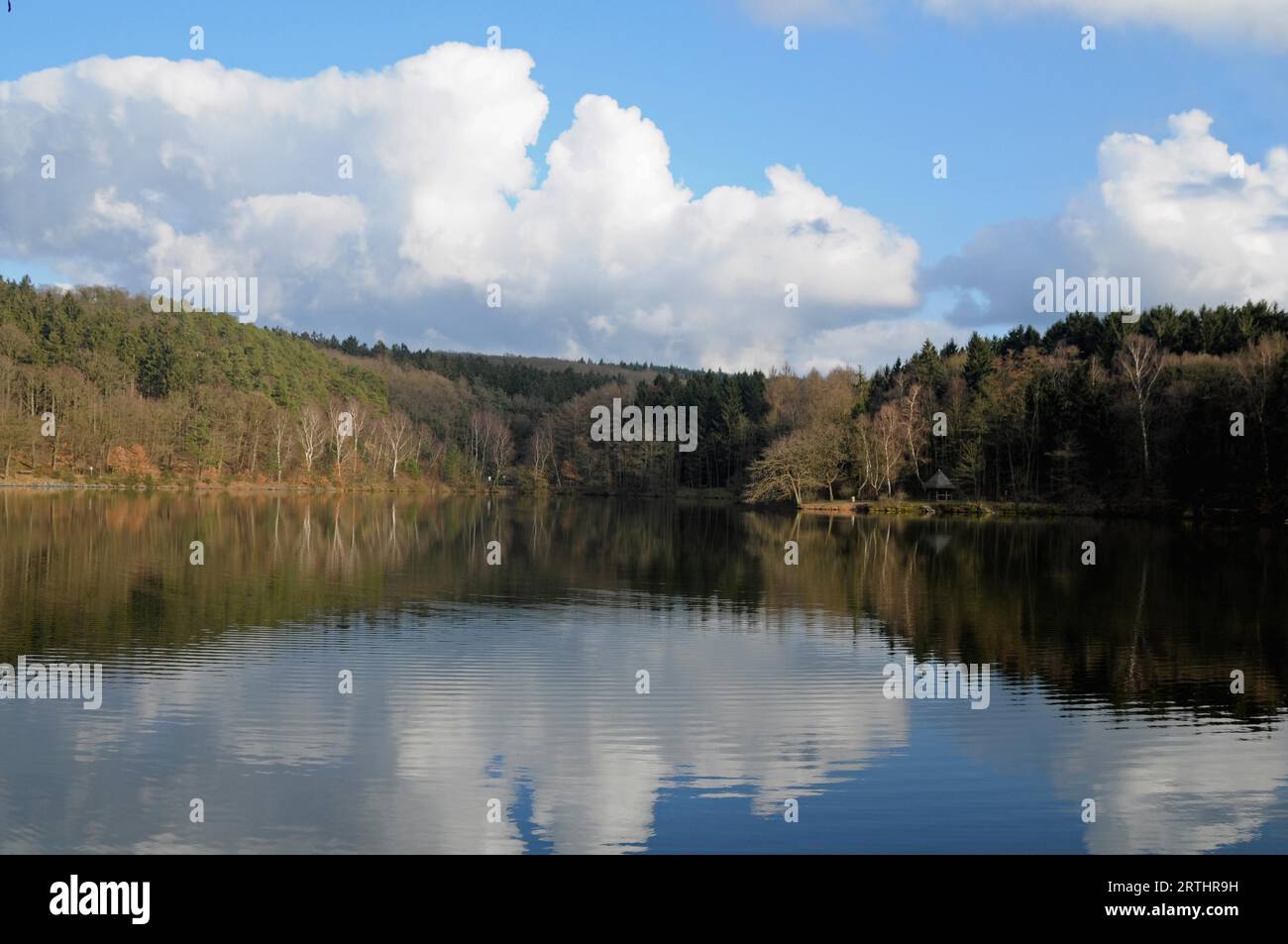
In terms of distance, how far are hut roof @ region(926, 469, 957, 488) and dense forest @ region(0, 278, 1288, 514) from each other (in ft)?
3.58

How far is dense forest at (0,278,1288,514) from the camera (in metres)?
62.9

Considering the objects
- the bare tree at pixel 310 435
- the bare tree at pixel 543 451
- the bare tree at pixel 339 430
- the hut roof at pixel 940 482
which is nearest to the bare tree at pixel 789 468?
the hut roof at pixel 940 482

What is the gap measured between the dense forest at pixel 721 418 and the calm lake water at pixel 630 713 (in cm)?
3591

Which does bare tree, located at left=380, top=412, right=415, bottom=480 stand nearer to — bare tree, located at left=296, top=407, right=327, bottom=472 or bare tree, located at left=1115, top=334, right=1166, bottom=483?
bare tree, located at left=296, top=407, right=327, bottom=472

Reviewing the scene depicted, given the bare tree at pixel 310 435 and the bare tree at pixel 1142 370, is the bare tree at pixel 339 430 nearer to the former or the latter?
the bare tree at pixel 310 435

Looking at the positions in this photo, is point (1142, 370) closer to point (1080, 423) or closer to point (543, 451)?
point (1080, 423)

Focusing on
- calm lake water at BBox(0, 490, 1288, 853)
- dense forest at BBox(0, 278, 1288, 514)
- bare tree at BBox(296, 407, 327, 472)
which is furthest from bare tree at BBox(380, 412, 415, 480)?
calm lake water at BBox(0, 490, 1288, 853)

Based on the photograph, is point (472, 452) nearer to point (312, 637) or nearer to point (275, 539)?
point (275, 539)

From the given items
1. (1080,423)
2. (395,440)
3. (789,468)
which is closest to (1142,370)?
(1080,423)

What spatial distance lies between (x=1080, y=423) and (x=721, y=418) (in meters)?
43.5

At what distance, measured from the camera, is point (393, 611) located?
22297mm

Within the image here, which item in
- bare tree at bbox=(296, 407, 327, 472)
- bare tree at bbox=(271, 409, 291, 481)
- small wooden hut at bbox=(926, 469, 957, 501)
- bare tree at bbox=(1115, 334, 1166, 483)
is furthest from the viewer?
bare tree at bbox=(296, 407, 327, 472)

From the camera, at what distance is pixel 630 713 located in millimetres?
13867

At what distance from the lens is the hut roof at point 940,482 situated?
248 ft
